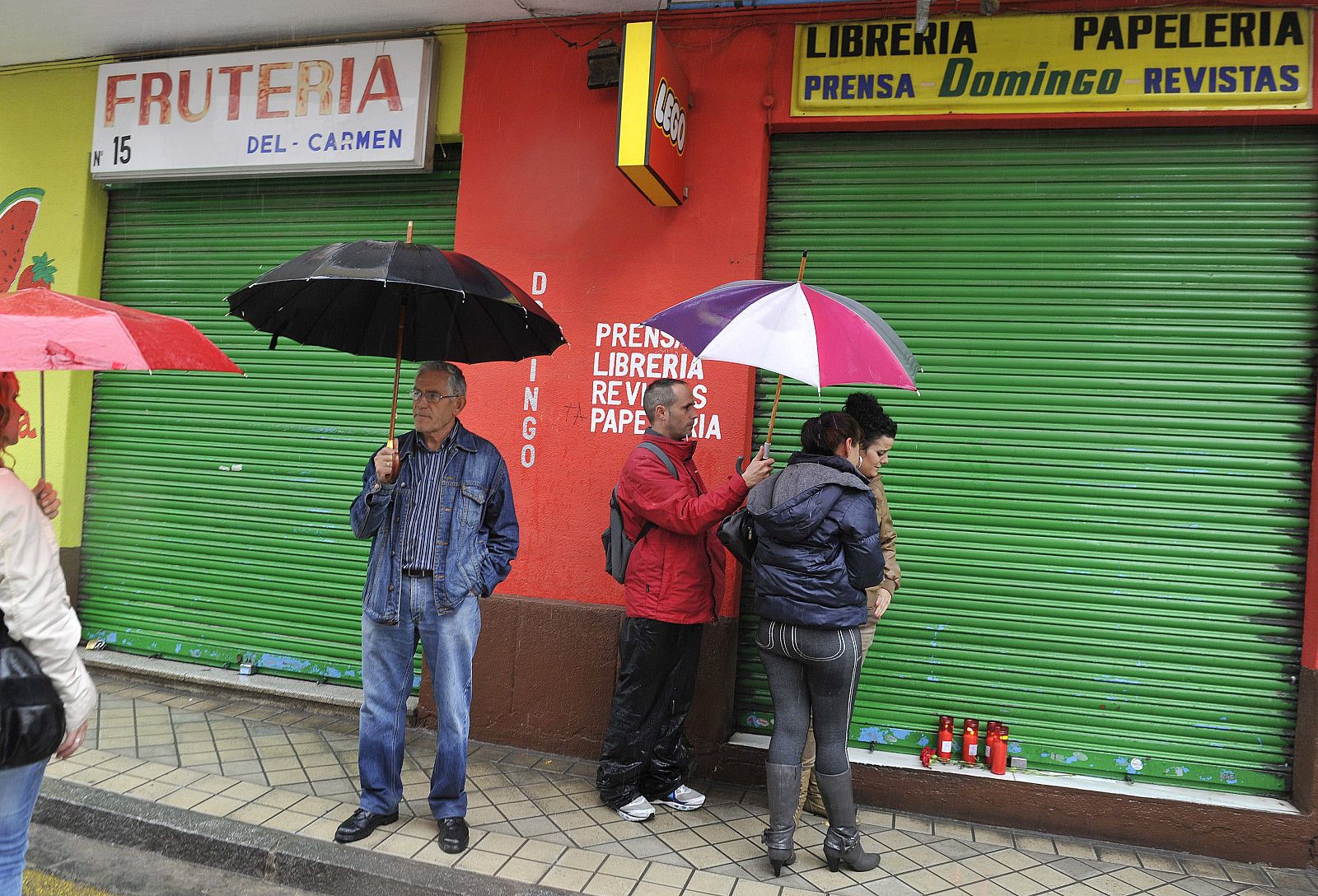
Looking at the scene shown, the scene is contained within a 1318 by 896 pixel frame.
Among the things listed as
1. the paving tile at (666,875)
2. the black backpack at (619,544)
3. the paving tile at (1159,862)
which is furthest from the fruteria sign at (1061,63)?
the paving tile at (666,875)

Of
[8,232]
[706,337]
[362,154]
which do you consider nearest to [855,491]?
[706,337]

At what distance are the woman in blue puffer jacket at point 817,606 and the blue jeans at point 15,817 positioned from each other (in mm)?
2562

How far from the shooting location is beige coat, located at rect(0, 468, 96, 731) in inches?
92.0

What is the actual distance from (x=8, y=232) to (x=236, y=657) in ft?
12.1

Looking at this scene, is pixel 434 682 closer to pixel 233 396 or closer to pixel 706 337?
pixel 706 337

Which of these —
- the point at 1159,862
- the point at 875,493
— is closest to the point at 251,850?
the point at 875,493

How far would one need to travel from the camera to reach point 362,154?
5582 mm

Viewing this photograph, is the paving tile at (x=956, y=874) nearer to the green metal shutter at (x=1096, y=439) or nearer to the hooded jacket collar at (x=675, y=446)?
the green metal shutter at (x=1096, y=439)

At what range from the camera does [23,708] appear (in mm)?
2330

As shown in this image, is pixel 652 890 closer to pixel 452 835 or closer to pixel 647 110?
pixel 452 835

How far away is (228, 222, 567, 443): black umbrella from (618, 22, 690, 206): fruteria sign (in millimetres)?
989

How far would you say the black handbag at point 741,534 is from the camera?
3.95 meters

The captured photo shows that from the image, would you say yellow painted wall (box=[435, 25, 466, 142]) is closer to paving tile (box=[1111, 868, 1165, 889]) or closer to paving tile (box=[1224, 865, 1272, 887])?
paving tile (box=[1111, 868, 1165, 889])

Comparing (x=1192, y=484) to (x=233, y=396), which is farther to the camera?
(x=233, y=396)
